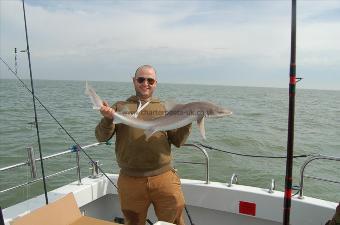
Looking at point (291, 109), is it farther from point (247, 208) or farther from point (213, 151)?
point (213, 151)

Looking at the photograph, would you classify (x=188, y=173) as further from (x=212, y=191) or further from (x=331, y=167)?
(x=212, y=191)

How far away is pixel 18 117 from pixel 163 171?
782 inches

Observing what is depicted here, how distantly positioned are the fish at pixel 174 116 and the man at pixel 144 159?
0.18m

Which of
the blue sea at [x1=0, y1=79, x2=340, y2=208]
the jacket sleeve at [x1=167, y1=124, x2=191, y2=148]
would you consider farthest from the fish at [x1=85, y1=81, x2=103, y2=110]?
the blue sea at [x1=0, y1=79, x2=340, y2=208]

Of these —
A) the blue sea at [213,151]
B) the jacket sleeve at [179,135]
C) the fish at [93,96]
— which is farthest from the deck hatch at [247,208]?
the fish at [93,96]

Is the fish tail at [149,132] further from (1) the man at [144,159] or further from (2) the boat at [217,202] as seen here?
(2) the boat at [217,202]

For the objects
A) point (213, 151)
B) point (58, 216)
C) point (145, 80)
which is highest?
point (145, 80)

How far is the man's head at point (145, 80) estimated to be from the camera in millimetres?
3721

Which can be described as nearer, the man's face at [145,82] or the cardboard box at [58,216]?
the cardboard box at [58,216]

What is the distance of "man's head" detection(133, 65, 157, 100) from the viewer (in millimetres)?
3721

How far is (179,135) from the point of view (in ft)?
12.2

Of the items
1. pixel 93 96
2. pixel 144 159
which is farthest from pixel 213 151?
pixel 93 96

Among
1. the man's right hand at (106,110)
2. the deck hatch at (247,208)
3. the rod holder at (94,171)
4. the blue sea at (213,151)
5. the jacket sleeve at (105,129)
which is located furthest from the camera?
the blue sea at (213,151)

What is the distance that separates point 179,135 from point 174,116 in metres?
0.38
